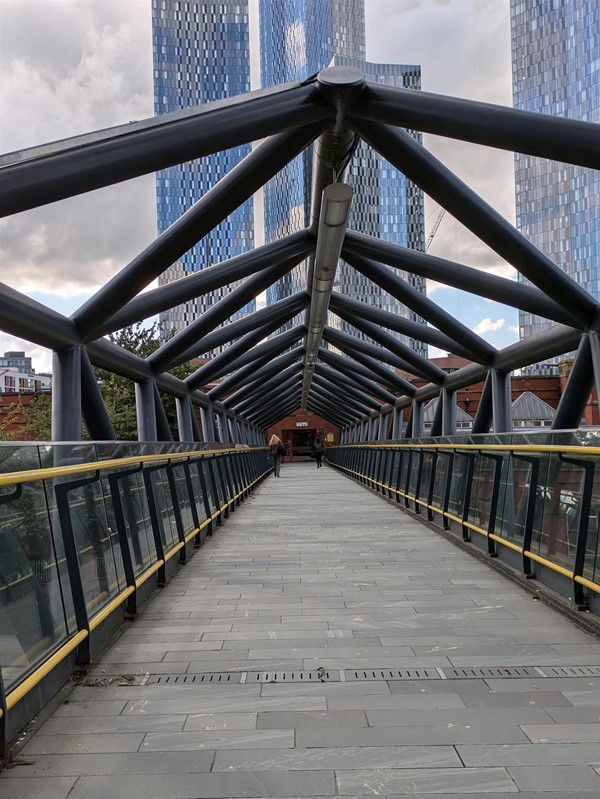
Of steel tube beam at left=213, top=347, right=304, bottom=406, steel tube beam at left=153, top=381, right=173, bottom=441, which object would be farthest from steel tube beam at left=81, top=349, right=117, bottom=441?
steel tube beam at left=213, top=347, right=304, bottom=406

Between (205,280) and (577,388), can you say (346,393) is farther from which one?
(577,388)

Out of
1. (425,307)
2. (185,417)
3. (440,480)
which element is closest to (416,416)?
(185,417)

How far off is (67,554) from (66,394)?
7.65 metres

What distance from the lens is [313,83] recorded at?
29.1 ft

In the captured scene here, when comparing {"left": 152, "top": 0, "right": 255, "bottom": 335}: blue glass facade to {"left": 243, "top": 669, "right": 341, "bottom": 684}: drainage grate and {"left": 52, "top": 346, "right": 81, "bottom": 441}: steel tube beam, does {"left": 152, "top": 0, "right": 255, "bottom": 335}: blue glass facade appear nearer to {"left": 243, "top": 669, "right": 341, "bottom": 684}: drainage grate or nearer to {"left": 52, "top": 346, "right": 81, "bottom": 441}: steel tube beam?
{"left": 52, "top": 346, "right": 81, "bottom": 441}: steel tube beam

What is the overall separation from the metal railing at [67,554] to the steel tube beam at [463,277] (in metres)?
7.61

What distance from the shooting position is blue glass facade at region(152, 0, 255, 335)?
136m

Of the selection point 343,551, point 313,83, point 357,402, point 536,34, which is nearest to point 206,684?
point 343,551

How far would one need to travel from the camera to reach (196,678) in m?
4.28

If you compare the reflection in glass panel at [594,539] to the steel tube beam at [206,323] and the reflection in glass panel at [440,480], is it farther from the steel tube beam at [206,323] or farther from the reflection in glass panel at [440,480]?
the steel tube beam at [206,323]

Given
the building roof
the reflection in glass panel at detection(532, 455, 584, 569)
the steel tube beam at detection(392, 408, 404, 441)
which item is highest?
the building roof

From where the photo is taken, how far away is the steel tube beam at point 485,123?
8039 millimetres

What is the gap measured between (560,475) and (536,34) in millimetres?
124381

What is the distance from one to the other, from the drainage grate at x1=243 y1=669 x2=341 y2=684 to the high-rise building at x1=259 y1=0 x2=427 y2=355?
325 feet
